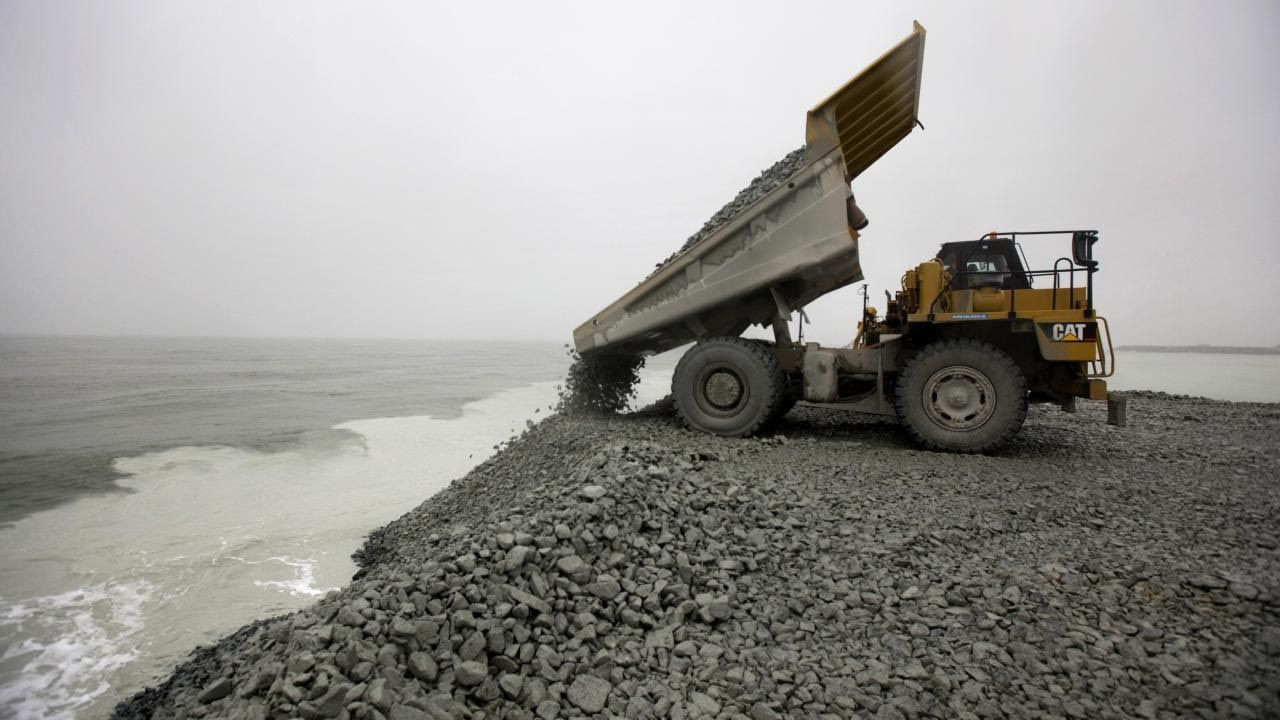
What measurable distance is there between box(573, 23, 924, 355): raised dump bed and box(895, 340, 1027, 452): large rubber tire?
4.75ft

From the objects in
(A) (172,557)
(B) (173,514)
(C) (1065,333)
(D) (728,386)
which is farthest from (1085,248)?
(B) (173,514)

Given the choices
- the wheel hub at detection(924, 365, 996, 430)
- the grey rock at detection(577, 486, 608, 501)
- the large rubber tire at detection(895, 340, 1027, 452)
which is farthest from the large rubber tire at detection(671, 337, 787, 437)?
the grey rock at detection(577, 486, 608, 501)

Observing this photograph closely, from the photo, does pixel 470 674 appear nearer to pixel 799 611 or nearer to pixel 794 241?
pixel 799 611

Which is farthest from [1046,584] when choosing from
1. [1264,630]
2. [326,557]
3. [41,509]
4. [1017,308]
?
[41,509]

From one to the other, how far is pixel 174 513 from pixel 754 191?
Answer: 8.55 meters

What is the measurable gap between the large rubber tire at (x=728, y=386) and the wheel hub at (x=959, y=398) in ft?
5.26

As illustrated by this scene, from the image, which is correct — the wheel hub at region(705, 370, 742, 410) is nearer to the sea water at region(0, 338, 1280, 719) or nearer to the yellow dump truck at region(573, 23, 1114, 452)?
the yellow dump truck at region(573, 23, 1114, 452)

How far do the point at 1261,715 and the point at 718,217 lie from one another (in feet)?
20.5

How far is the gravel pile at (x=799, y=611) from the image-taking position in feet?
8.16

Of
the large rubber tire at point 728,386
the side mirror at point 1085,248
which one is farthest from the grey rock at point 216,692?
the side mirror at point 1085,248

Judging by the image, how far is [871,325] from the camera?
748 centimetres

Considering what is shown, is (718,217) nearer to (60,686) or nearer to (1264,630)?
(1264,630)

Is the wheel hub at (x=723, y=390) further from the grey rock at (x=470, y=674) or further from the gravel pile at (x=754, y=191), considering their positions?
the grey rock at (x=470, y=674)

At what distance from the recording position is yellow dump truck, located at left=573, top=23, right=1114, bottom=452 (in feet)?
19.3
